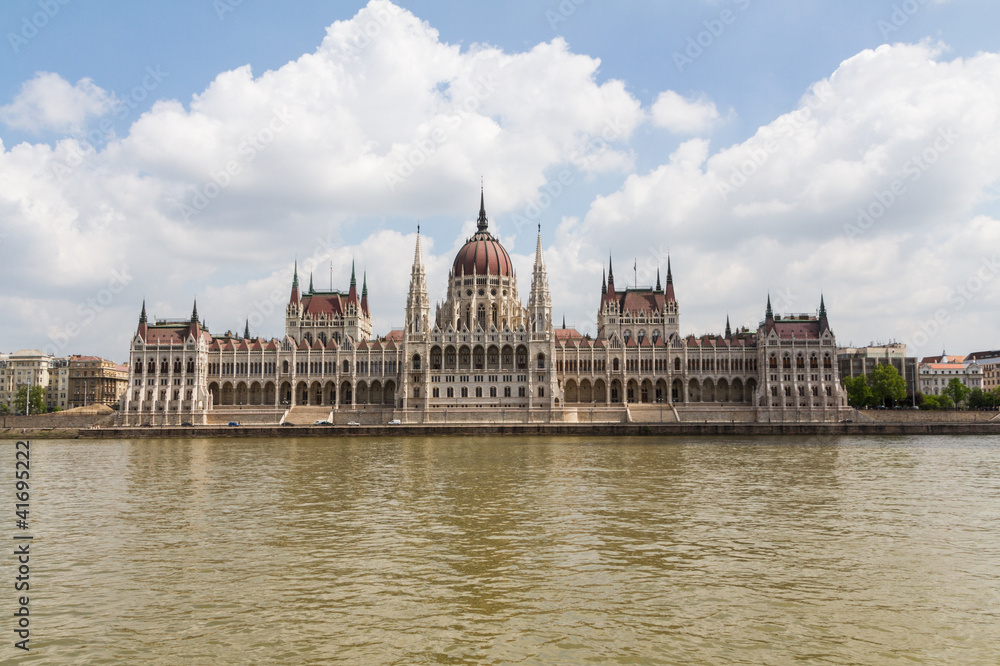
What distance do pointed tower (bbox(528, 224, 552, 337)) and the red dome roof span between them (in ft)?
19.0

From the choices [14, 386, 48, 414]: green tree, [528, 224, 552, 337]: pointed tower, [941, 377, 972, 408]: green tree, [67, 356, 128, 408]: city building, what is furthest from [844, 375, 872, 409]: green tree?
[14, 386, 48, 414]: green tree

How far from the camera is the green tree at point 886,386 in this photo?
9881 centimetres

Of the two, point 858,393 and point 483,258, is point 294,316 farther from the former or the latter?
point 858,393

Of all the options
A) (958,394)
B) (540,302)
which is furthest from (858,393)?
(540,302)

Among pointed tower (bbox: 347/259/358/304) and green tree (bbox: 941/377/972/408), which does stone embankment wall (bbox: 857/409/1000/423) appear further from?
pointed tower (bbox: 347/259/358/304)

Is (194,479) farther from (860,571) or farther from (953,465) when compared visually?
(953,465)

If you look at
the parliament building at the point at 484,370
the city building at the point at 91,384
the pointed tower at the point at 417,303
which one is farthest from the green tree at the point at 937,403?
the city building at the point at 91,384

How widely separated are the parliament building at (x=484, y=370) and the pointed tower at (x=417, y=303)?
0.65 ft

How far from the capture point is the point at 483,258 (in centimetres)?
11056

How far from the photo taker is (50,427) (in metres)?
82.7

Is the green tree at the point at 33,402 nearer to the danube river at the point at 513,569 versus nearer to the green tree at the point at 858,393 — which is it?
the danube river at the point at 513,569

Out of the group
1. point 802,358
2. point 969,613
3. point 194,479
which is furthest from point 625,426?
point 969,613

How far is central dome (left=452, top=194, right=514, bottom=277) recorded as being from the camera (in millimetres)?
109625

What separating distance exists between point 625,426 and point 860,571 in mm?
61360
